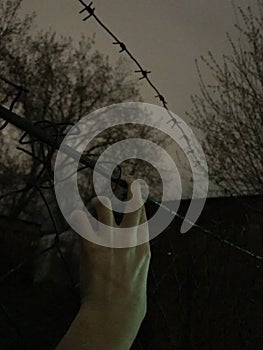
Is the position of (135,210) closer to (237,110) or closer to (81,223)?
(81,223)

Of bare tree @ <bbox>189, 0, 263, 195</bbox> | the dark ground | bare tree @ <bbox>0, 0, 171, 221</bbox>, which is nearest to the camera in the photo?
the dark ground

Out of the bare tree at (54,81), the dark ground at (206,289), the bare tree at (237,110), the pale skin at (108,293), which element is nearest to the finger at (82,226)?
the pale skin at (108,293)

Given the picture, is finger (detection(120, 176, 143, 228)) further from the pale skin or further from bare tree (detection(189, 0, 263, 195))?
bare tree (detection(189, 0, 263, 195))

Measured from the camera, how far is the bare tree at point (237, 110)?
16.0 feet

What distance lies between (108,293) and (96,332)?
3cm

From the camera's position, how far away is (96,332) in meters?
0.33

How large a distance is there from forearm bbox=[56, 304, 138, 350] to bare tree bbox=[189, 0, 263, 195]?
4.49m

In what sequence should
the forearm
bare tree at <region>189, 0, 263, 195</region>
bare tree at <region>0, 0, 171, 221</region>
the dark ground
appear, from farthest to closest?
bare tree at <region>0, 0, 171, 221</region>, bare tree at <region>189, 0, 263, 195</region>, the dark ground, the forearm

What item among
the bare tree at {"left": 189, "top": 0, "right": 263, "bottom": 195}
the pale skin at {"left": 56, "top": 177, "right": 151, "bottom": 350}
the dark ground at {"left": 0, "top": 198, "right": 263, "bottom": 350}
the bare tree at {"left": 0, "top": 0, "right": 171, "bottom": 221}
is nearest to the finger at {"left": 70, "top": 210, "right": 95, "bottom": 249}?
the pale skin at {"left": 56, "top": 177, "right": 151, "bottom": 350}

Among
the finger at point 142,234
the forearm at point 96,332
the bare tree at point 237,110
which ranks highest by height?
the bare tree at point 237,110

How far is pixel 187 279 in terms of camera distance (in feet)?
9.99

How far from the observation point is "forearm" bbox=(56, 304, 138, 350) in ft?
1.07

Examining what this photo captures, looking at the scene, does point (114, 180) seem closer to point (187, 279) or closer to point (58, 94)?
point (187, 279)

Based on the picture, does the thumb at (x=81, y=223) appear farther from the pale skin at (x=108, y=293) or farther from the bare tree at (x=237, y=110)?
the bare tree at (x=237, y=110)
